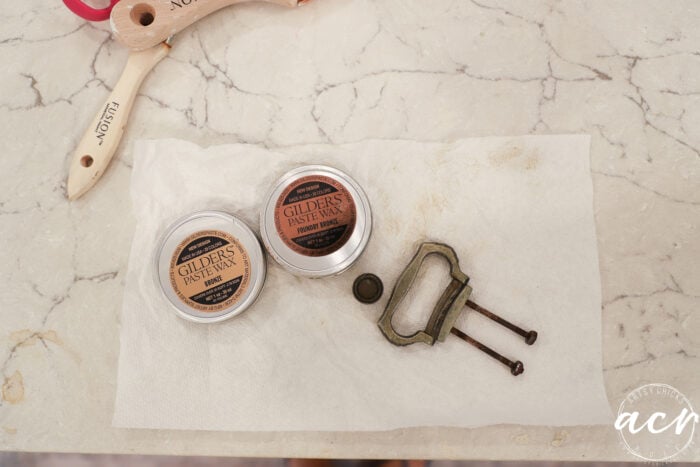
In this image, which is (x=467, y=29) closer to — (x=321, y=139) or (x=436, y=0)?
(x=436, y=0)

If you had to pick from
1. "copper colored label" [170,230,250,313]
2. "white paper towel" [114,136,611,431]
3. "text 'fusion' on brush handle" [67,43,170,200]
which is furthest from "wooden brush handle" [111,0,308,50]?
"copper colored label" [170,230,250,313]

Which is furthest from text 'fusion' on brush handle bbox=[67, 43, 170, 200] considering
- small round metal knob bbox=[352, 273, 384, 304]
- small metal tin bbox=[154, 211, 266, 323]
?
small round metal knob bbox=[352, 273, 384, 304]

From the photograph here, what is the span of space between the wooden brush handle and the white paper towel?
0.59ft

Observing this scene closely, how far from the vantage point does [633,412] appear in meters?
0.60

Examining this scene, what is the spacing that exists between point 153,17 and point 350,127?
30cm

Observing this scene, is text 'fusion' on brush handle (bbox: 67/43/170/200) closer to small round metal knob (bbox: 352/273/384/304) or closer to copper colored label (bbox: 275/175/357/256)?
copper colored label (bbox: 275/175/357/256)

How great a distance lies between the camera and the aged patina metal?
22.9 inches

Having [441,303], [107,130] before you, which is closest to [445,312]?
[441,303]

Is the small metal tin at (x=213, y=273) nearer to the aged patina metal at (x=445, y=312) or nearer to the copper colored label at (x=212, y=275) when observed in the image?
the copper colored label at (x=212, y=275)

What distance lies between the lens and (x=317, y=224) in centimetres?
58

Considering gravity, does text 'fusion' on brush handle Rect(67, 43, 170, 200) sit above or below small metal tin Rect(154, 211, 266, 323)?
above

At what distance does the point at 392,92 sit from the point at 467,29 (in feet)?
0.44

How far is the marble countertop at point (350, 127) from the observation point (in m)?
0.61

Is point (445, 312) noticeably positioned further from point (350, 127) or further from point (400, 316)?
point (350, 127)
